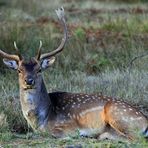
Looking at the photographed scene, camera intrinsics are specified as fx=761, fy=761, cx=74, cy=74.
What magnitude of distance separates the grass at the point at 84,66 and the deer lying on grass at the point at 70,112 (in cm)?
35

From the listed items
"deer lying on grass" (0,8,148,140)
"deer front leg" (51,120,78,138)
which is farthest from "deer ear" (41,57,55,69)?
"deer front leg" (51,120,78,138)

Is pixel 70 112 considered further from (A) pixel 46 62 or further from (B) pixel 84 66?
(B) pixel 84 66

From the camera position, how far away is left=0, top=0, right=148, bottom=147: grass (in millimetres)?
10080

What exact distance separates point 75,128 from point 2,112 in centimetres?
123

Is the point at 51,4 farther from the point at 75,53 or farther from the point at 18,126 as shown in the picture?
the point at 18,126

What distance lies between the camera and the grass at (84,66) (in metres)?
10.1

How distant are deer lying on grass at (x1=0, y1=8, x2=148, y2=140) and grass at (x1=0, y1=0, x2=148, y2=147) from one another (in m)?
0.35

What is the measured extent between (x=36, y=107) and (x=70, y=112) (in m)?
0.48

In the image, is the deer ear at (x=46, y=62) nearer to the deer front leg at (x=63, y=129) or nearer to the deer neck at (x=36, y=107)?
the deer neck at (x=36, y=107)

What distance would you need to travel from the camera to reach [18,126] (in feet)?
35.9

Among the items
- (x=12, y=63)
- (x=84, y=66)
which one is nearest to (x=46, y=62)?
(x=12, y=63)

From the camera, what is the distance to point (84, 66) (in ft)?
50.5

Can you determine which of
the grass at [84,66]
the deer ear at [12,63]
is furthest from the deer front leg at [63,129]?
the deer ear at [12,63]

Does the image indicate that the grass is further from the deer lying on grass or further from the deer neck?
the deer lying on grass
